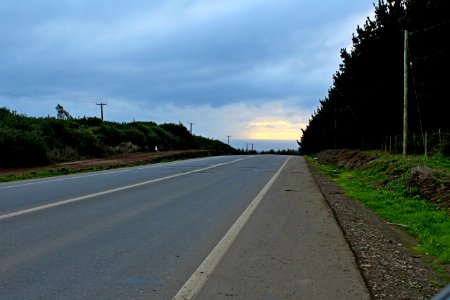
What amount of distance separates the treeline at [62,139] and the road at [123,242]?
18.6m

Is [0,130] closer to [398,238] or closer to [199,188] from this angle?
[199,188]

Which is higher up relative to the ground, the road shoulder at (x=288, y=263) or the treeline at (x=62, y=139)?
the treeline at (x=62, y=139)

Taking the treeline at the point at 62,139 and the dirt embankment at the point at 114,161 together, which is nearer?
the dirt embankment at the point at 114,161

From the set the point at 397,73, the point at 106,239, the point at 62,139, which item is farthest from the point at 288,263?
the point at 62,139

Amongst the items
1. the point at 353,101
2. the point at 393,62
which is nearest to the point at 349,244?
the point at 393,62

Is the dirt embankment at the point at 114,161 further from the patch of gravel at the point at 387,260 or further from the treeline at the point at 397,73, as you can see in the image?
the patch of gravel at the point at 387,260

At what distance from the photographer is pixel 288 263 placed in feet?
20.6

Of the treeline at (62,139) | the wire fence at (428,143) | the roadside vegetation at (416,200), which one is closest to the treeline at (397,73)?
the wire fence at (428,143)

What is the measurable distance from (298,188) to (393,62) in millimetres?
22502

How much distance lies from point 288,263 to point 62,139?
3755 centimetres

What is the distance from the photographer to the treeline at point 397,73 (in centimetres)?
2689

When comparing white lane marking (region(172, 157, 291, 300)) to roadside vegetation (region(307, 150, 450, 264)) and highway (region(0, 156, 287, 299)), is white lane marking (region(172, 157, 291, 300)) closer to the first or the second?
highway (region(0, 156, 287, 299))

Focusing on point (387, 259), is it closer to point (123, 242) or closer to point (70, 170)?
point (123, 242)

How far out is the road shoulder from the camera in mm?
5086
